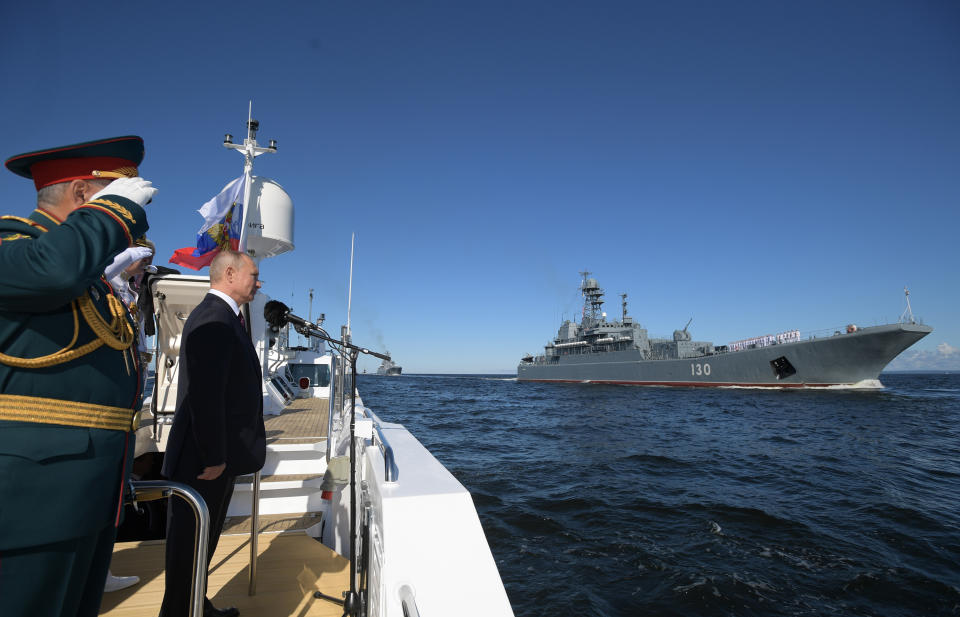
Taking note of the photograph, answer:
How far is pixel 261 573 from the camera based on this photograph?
2742mm

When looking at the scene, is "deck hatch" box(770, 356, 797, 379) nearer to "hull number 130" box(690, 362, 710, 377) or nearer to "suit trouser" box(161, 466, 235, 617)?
"hull number 130" box(690, 362, 710, 377)

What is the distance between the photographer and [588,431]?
14258 mm

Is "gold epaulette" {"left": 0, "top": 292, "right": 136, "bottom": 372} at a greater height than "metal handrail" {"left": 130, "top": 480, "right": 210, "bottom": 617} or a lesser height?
greater

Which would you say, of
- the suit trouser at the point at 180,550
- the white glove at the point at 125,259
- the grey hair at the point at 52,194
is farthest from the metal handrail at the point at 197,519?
the grey hair at the point at 52,194

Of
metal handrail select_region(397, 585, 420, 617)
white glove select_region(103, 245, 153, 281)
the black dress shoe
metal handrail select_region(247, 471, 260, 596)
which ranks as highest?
white glove select_region(103, 245, 153, 281)

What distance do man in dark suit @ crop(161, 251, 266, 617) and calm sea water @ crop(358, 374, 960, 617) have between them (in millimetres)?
3177

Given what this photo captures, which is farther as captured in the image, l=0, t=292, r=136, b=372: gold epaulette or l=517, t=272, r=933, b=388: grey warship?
l=517, t=272, r=933, b=388: grey warship

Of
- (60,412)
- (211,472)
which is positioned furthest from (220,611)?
(60,412)

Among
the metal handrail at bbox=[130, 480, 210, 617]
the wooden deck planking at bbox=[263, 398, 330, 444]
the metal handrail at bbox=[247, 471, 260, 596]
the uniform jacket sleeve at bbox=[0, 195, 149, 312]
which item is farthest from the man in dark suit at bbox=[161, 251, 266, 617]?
the wooden deck planking at bbox=[263, 398, 330, 444]

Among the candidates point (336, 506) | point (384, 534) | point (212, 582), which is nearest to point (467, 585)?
point (384, 534)

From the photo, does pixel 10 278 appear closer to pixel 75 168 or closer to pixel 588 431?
pixel 75 168

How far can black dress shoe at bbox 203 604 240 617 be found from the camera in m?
2.16

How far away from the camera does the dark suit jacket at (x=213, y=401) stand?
1.96 meters

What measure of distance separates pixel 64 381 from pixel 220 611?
1836 mm
